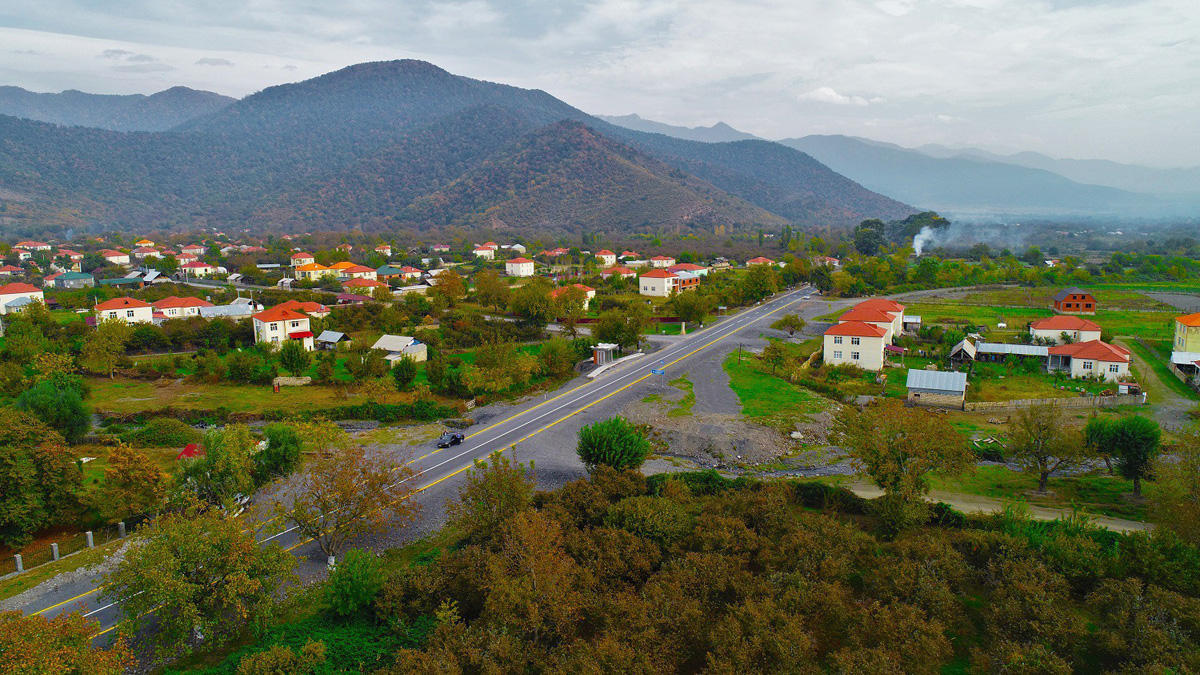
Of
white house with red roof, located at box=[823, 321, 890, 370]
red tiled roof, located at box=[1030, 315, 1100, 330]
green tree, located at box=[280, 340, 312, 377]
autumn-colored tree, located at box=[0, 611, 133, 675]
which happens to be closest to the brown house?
red tiled roof, located at box=[1030, 315, 1100, 330]

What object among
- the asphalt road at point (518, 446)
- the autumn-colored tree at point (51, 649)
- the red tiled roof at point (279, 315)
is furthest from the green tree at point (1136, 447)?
the red tiled roof at point (279, 315)

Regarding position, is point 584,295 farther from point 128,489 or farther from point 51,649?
point 51,649

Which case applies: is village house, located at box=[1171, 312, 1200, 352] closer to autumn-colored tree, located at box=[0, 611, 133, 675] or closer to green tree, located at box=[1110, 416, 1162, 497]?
green tree, located at box=[1110, 416, 1162, 497]

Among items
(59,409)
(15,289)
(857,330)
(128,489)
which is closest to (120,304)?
(15,289)

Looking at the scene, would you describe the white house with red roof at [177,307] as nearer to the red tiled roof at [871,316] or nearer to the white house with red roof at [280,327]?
the white house with red roof at [280,327]

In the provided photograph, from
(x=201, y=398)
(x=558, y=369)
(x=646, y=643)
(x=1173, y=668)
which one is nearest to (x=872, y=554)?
(x=1173, y=668)
